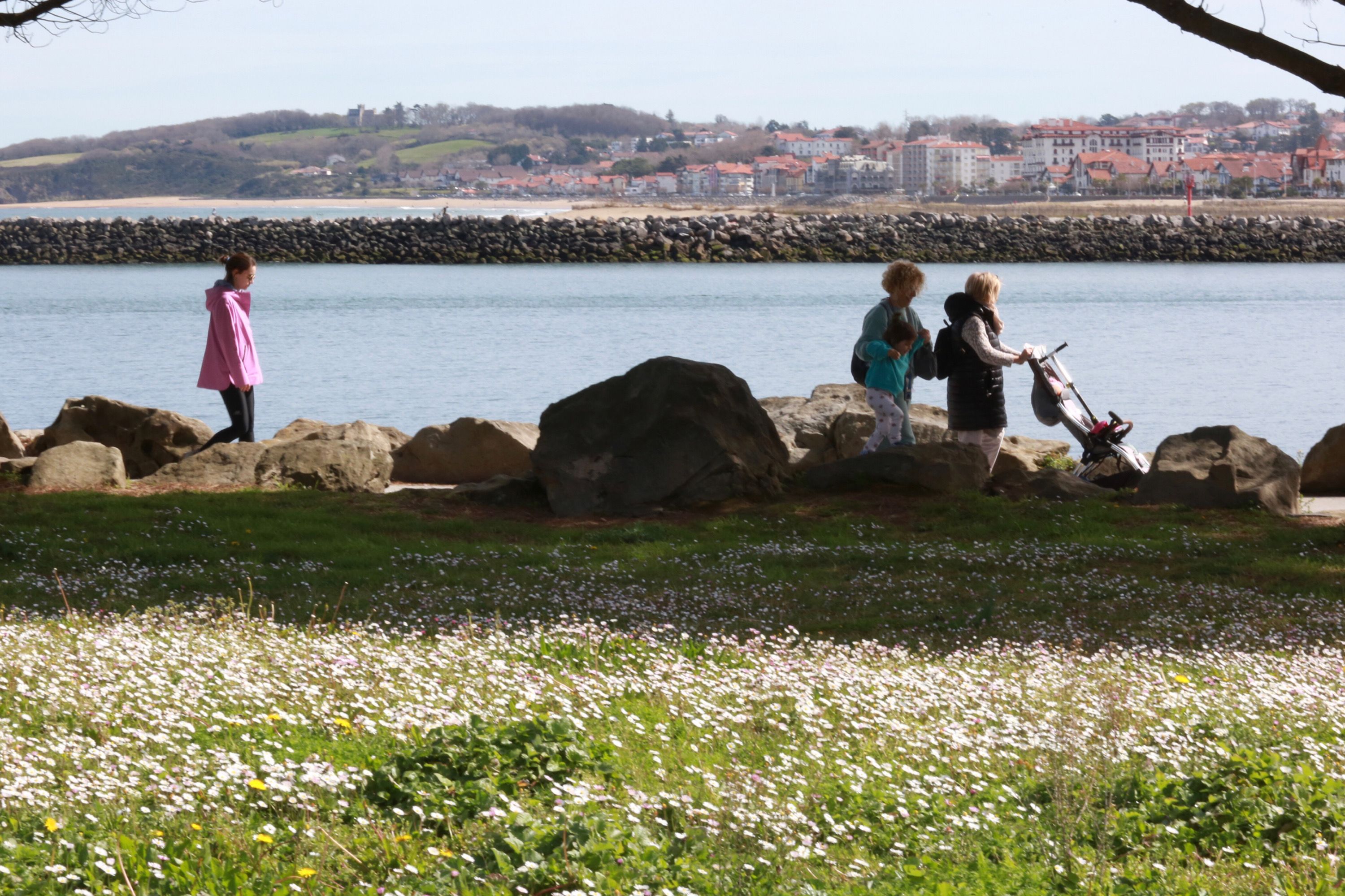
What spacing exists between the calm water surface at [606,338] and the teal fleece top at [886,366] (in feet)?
36.6

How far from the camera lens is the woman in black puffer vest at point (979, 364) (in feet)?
43.8

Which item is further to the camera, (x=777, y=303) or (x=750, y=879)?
(x=777, y=303)

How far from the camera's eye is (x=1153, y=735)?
6156 mm

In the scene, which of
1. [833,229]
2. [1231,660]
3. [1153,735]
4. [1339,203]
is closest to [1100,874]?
[1153,735]

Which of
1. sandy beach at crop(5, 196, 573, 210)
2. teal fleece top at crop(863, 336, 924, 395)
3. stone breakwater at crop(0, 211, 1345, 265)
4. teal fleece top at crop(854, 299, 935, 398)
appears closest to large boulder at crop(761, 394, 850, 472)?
teal fleece top at crop(863, 336, 924, 395)

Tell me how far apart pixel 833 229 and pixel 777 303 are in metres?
31.3

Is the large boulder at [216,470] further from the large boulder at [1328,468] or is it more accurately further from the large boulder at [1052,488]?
the large boulder at [1328,468]

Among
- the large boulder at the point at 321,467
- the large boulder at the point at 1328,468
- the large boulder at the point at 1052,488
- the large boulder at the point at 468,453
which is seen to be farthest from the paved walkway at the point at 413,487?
the large boulder at the point at 1328,468

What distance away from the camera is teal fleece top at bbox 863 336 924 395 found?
43.5ft

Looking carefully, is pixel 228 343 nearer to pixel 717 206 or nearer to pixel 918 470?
pixel 918 470

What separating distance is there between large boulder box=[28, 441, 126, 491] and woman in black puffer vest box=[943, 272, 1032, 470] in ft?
31.4

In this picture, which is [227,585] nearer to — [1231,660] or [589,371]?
[1231,660]

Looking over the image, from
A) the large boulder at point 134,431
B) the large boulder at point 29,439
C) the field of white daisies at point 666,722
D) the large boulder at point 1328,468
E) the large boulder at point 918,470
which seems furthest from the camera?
the large boulder at point 29,439

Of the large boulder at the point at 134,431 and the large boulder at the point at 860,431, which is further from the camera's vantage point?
the large boulder at the point at 134,431
